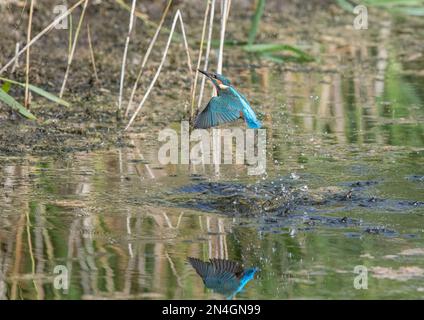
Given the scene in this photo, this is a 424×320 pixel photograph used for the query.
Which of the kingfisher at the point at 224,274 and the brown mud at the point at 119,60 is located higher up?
the brown mud at the point at 119,60

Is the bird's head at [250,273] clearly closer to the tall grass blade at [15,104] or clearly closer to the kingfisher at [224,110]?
the kingfisher at [224,110]

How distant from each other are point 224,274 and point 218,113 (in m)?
1.37

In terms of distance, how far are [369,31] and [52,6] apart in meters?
3.21

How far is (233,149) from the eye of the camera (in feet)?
21.9

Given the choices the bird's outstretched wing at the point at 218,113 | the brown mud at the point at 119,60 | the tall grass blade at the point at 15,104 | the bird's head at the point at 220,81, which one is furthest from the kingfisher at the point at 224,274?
the tall grass blade at the point at 15,104

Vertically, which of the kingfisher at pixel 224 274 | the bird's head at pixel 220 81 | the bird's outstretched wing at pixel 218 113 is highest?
the bird's head at pixel 220 81

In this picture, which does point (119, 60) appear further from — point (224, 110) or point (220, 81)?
point (224, 110)

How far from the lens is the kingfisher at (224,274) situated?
429cm

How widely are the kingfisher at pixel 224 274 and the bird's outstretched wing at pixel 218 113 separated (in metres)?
1.16

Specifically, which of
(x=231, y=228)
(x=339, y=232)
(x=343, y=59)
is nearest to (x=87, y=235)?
(x=231, y=228)

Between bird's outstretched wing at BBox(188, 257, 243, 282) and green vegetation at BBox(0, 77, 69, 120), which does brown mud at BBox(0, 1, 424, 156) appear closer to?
green vegetation at BBox(0, 77, 69, 120)
